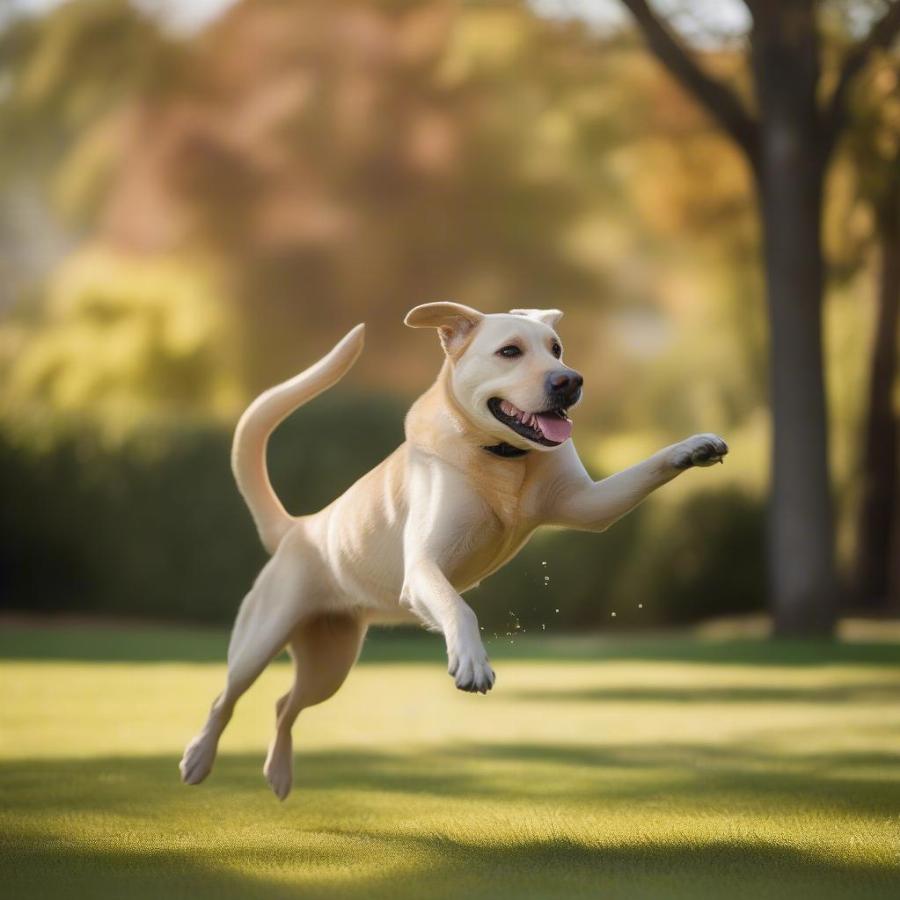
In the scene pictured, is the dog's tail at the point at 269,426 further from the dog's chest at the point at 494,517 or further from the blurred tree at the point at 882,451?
the blurred tree at the point at 882,451

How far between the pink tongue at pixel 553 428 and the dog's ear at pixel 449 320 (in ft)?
1.43

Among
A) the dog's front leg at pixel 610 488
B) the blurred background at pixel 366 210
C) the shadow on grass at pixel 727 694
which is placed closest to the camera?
the dog's front leg at pixel 610 488

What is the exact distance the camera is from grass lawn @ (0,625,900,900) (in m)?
5.02

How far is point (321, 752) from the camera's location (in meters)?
8.60

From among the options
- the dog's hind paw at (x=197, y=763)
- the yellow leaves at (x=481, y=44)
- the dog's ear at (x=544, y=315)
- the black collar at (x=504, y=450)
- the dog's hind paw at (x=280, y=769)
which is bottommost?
the yellow leaves at (x=481, y=44)

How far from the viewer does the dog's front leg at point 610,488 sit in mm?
5465

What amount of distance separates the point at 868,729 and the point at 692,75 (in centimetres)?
824

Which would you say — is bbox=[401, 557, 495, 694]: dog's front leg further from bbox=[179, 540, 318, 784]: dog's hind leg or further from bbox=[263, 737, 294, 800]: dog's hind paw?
Result: bbox=[263, 737, 294, 800]: dog's hind paw

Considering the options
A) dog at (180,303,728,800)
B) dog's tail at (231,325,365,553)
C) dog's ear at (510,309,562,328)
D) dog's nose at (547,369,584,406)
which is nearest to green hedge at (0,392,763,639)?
dog's tail at (231,325,365,553)

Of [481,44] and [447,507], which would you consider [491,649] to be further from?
[481,44]

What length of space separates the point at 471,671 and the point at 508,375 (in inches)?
41.6

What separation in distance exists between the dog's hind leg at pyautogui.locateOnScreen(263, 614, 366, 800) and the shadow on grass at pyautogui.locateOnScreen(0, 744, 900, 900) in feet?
0.53

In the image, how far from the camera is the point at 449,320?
222 inches

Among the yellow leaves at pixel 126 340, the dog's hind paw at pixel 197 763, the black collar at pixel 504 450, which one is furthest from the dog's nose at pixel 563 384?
the yellow leaves at pixel 126 340
